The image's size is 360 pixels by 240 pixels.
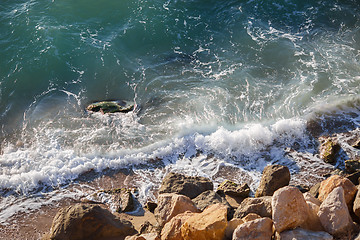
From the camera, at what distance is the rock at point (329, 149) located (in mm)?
11172

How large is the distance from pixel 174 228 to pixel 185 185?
205 centimetres

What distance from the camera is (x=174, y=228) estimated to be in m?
7.64

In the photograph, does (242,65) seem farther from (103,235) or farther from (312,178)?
(103,235)

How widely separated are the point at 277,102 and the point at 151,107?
449 cm

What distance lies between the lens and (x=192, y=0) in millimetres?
19031

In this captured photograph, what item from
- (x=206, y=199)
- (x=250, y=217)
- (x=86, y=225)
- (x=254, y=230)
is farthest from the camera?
(x=206, y=199)

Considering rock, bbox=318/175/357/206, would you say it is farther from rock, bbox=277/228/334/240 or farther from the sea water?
the sea water

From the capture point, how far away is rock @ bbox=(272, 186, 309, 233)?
7.09 m

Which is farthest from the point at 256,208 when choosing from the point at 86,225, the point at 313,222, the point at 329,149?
the point at 329,149

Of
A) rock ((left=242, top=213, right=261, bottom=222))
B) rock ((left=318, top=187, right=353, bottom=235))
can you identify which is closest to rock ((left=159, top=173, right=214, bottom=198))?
rock ((left=242, top=213, right=261, bottom=222))

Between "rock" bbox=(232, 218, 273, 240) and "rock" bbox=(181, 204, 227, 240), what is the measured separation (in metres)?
0.32

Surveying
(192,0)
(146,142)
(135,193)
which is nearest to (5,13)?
(192,0)

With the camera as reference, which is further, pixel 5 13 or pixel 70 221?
pixel 5 13

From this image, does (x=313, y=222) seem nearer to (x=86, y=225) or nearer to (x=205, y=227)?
(x=205, y=227)
